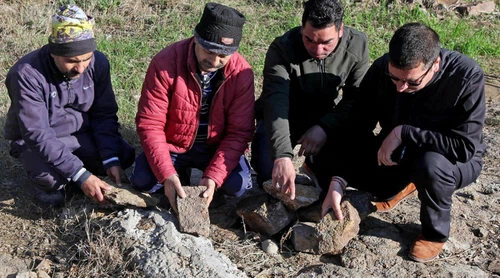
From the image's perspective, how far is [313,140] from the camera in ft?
14.6

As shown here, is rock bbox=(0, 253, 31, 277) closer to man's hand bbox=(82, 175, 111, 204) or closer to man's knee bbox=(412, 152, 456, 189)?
man's hand bbox=(82, 175, 111, 204)

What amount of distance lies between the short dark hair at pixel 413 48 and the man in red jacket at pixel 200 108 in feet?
3.08

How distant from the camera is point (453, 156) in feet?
12.6

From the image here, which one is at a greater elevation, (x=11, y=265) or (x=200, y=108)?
(x=200, y=108)

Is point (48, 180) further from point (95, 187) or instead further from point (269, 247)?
point (269, 247)

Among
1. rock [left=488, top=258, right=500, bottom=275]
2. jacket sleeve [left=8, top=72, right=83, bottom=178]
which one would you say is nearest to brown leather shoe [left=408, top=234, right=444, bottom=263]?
rock [left=488, top=258, right=500, bottom=275]

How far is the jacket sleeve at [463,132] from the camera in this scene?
3.77 m

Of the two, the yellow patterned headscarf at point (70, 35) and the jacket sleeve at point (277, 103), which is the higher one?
the yellow patterned headscarf at point (70, 35)

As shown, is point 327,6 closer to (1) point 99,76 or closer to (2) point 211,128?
(2) point 211,128

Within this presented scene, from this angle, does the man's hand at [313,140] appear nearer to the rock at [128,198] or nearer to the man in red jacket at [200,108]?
the man in red jacket at [200,108]

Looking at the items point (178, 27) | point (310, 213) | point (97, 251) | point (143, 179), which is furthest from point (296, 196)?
point (178, 27)

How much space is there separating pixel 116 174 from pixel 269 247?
113cm

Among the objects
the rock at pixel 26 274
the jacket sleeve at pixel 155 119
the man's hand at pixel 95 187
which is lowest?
the rock at pixel 26 274

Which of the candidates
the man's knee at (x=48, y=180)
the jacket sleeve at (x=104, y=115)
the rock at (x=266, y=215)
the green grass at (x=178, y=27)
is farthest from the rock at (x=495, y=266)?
the green grass at (x=178, y=27)
